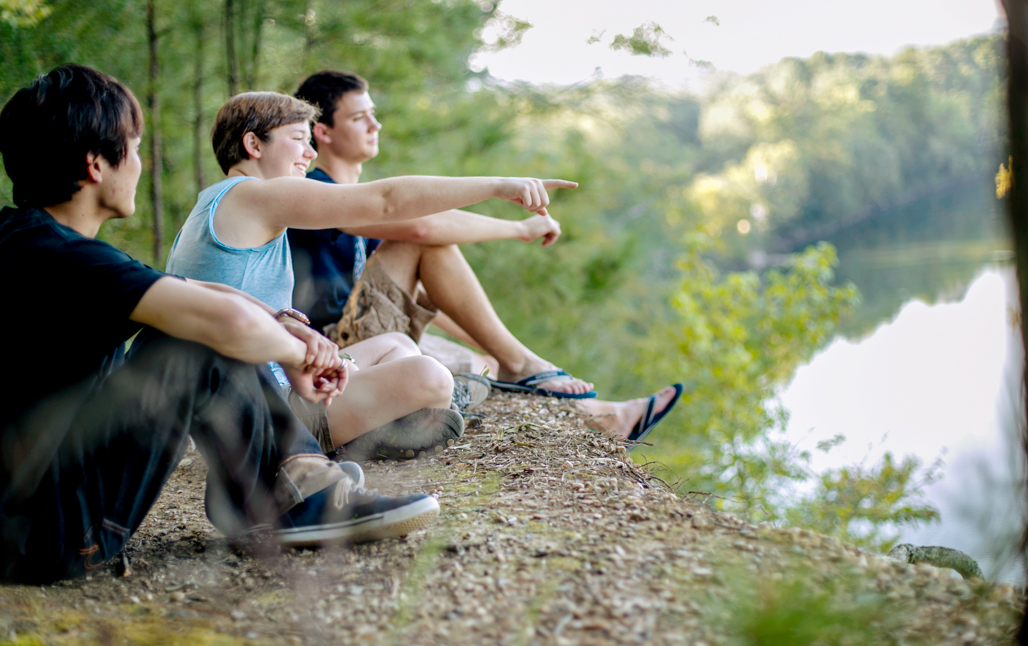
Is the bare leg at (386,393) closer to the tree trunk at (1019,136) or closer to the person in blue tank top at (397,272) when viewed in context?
the person in blue tank top at (397,272)

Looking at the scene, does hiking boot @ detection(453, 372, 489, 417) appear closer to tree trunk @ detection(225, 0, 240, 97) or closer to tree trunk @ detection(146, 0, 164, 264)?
tree trunk @ detection(146, 0, 164, 264)

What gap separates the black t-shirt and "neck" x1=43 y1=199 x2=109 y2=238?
0.04m

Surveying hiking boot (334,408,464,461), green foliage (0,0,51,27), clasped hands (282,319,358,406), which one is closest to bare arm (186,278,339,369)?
clasped hands (282,319,358,406)

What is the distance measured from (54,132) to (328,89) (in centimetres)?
144

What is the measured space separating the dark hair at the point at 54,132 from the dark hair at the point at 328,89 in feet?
4.36

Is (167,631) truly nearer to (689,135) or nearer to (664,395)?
(664,395)

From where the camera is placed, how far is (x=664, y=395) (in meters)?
2.66

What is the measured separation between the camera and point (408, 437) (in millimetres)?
2049

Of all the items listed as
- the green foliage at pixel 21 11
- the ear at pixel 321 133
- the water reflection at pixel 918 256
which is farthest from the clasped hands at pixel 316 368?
the water reflection at pixel 918 256

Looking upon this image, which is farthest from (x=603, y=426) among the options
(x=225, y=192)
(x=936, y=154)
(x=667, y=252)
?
(x=667, y=252)

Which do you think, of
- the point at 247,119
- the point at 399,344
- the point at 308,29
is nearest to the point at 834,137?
the point at 308,29

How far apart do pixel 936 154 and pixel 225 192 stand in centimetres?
1162

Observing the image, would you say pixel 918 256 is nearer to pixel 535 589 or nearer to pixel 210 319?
pixel 535 589

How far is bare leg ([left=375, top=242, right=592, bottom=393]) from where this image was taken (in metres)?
2.57
